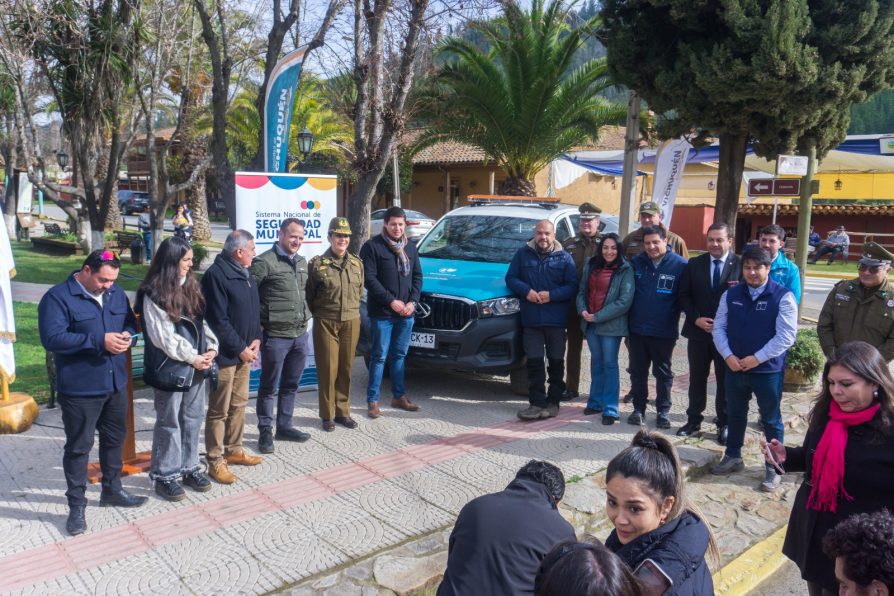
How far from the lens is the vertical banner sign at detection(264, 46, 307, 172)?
808 centimetres

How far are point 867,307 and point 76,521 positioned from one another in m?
5.83

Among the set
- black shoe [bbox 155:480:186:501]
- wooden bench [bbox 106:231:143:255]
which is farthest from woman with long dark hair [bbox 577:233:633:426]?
wooden bench [bbox 106:231:143:255]

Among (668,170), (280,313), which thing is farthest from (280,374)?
(668,170)

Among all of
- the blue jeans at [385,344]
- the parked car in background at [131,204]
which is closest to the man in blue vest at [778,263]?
the blue jeans at [385,344]

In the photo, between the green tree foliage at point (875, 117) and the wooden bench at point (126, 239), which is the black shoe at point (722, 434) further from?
the green tree foliage at point (875, 117)

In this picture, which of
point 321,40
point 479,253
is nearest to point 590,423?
point 479,253

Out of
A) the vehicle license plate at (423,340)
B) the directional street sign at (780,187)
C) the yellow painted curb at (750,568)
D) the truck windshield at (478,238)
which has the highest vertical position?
the directional street sign at (780,187)

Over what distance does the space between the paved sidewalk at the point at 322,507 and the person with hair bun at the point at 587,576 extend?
2.44 meters

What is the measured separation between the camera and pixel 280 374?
612cm

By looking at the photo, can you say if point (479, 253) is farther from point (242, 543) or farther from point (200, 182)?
point (200, 182)

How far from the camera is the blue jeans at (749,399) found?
5.45 metres

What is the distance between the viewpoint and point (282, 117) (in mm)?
8125

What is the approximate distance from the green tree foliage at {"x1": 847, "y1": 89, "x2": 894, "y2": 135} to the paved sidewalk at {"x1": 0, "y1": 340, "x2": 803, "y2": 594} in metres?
74.9

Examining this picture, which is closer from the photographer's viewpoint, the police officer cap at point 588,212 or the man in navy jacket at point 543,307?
the man in navy jacket at point 543,307
